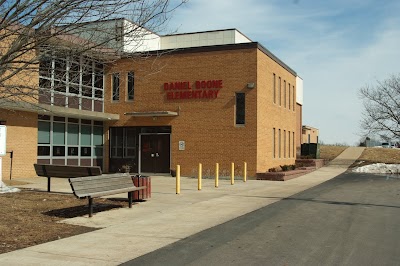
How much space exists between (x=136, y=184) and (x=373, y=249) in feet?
24.1

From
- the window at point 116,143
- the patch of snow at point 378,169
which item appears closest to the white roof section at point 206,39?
the window at point 116,143

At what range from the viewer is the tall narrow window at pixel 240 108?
23.8 m

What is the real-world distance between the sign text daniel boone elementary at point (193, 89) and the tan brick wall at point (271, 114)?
96.9 inches

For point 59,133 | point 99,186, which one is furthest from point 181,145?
point 99,186

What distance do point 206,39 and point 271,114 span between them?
977cm

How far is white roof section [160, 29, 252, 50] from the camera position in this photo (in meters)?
32.5

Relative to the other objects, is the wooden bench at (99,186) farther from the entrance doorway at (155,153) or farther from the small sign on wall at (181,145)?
the entrance doorway at (155,153)

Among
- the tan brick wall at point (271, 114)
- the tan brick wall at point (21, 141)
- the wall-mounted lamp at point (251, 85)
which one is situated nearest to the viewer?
the tan brick wall at point (21, 141)

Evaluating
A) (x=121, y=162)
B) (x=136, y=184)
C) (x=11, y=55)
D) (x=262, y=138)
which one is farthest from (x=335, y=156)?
(x=11, y=55)

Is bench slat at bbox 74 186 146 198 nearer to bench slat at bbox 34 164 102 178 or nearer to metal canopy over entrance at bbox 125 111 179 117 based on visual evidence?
bench slat at bbox 34 164 102 178

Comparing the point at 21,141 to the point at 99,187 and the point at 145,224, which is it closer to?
the point at 99,187

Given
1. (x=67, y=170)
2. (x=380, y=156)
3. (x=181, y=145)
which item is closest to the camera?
(x=67, y=170)

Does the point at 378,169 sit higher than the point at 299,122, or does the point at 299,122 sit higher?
the point at 299,122

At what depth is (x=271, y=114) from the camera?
26406 mm
